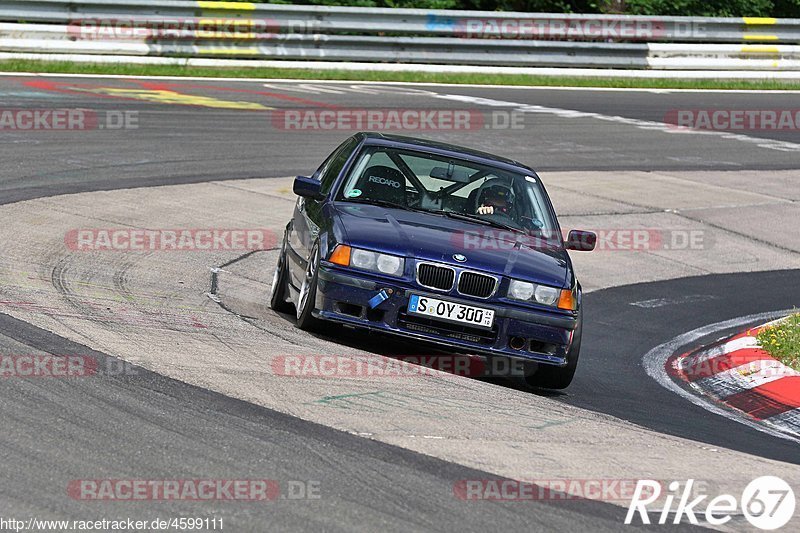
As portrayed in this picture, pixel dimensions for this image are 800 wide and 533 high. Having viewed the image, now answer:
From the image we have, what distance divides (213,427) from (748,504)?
2.30 metres

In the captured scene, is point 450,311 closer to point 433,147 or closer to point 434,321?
point 434,321

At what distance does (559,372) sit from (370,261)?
138 centimetres

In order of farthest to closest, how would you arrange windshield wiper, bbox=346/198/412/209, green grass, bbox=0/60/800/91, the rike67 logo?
green grass, bbox=0/60/800/91 < windshield wiper, bbox=346/198/412/209 < the rike67 logo

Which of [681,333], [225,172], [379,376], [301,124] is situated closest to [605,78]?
[301,124]

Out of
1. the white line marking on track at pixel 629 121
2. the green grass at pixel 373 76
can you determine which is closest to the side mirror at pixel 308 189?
the green grass at pixel 373 76

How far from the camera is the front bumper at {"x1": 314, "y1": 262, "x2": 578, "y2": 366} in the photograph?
309 inches

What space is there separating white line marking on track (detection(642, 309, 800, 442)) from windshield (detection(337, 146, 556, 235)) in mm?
1290

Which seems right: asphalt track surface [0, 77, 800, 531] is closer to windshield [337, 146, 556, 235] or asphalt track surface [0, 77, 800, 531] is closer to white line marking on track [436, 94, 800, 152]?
windshield [337, 146, 556, 235]

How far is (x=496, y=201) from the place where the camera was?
9.13m

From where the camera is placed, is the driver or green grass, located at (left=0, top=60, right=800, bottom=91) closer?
the driver

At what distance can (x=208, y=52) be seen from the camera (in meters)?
23.2

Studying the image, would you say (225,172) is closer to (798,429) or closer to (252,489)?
(798,429)

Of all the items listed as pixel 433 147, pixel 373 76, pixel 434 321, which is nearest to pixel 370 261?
pixel 434 321

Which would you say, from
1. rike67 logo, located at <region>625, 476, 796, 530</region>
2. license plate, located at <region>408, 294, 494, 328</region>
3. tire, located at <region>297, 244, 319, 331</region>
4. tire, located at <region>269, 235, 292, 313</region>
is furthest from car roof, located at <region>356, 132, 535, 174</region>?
rike67 logo, located at <region>625, 476, 796, 530</region>
